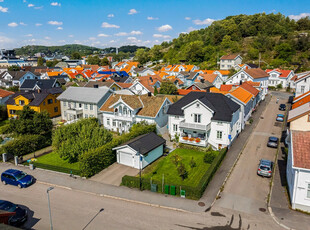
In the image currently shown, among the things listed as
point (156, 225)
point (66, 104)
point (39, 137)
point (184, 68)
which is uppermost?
Answer: point (184, 68)

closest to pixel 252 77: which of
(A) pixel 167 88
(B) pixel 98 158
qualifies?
(A) pixel 167 88

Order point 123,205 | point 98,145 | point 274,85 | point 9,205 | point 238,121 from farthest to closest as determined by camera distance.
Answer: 1. point 274,85
2. point 238,121
3. point 98,145
4. point 123,205
5. point 9,205

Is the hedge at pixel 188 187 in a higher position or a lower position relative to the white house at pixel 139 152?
lower

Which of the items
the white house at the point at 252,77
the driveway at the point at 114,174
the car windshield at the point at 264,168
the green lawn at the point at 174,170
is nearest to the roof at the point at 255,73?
the white house at the point at 252,77

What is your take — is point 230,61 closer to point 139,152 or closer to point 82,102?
point 82,102

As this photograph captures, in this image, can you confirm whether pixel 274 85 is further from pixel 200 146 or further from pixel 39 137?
pixel 39 137

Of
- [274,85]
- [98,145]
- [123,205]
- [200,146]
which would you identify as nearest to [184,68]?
[274,85]

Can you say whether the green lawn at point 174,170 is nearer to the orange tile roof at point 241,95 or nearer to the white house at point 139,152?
the white house at point 139,152
